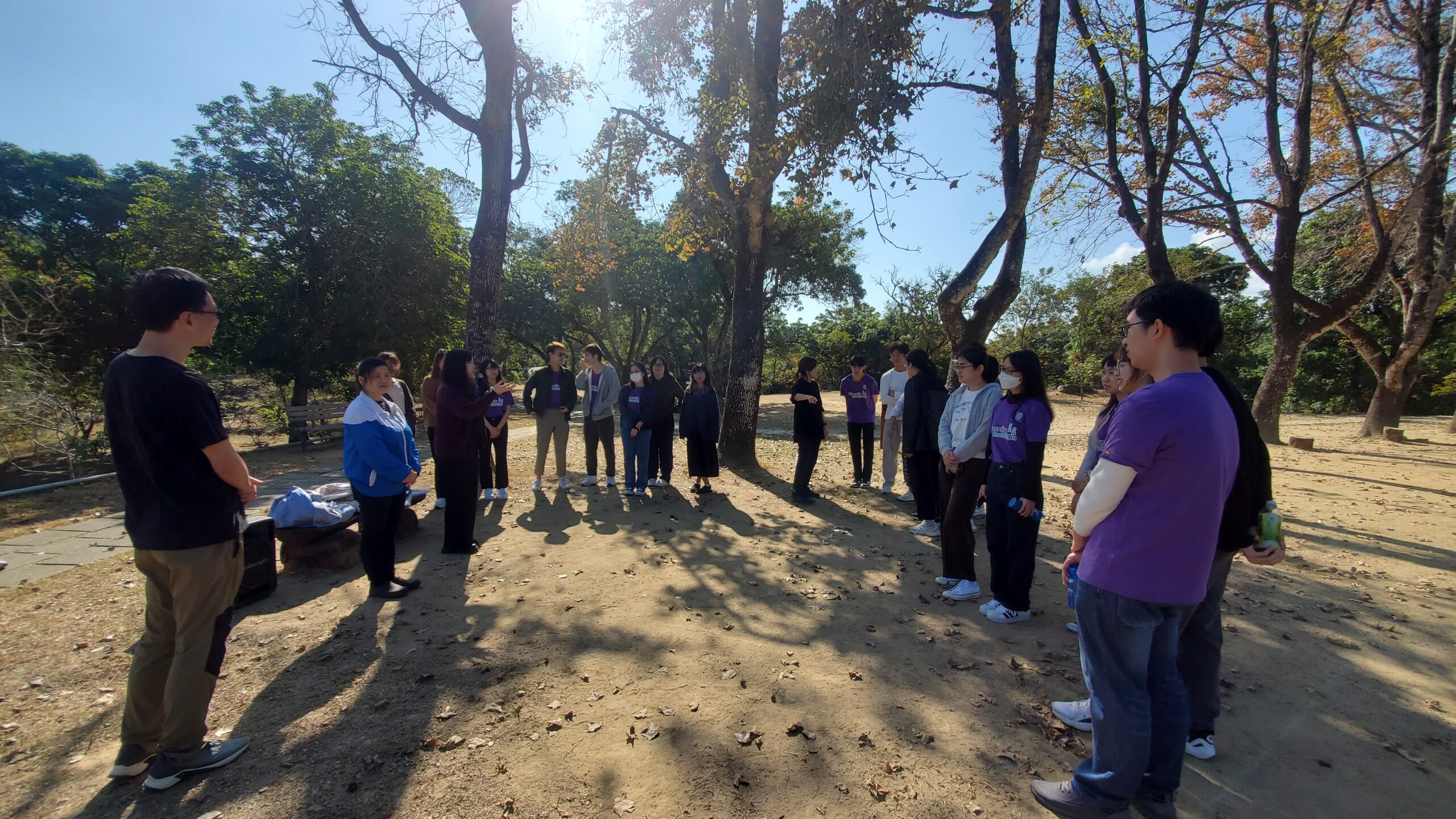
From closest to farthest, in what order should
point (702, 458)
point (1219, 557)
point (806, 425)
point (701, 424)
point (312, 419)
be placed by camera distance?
point (1219, 557) → point (806, 425) → point (701, 424) → point (702, 458) → point (312, 419)

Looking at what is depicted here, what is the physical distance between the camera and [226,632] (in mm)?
2576

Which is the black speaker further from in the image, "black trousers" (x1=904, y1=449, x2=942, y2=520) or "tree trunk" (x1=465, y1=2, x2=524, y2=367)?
"black trousers" (x1=904, y1=449, x2=942, y2=520)

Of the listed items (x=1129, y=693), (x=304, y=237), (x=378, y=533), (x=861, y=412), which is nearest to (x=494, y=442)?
(x=378, y=533)

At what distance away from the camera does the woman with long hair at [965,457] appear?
4.25 meters

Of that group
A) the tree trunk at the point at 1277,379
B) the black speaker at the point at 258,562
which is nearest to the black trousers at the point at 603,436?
the black speaker at the point at 258,562

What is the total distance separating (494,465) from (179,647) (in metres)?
5.38

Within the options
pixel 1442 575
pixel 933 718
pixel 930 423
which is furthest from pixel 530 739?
pixel 1442 575

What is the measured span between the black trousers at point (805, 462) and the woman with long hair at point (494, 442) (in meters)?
3.67

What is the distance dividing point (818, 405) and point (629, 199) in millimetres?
5634

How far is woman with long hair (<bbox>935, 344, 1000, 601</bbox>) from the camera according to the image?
4.25 m

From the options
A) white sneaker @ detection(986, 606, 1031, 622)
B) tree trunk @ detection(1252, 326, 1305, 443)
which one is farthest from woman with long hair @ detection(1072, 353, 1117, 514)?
tree trunk @ detection(1252, 326, 1305, 443)

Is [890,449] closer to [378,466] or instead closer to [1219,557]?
[1219,557]

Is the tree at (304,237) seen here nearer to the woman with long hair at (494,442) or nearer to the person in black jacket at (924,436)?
the woman with long hair at (494,442)

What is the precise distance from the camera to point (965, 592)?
14.5ft
